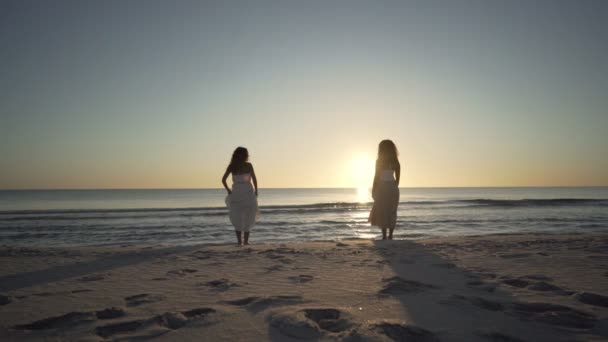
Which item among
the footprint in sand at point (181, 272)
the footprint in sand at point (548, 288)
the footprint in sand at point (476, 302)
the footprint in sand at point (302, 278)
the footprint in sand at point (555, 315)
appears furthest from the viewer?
the footprint in sand at point (181, 272)

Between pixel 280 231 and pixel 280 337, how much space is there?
1101cm

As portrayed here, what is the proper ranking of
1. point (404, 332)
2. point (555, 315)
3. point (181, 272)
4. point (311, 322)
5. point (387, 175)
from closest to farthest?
point (404, 332) < point (311, 322) < point (555, 315) < point (181, 272) < point (387, 175)

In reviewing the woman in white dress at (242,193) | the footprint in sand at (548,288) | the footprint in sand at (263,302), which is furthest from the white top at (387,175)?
the footprint in sand at (263,302)

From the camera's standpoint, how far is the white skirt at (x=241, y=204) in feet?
24.0

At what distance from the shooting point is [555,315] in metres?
2.33

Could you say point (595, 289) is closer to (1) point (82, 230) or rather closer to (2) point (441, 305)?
(2) point (441, 305)

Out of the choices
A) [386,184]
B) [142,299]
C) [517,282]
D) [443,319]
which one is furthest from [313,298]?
[386,184]

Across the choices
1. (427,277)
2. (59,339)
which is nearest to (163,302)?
(59,339)

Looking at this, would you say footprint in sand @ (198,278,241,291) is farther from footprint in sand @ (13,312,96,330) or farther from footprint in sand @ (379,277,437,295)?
footprint in sand @ (379,277,437,295)

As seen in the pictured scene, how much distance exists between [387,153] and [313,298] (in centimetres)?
498

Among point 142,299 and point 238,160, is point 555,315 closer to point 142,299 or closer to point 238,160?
point 142,299

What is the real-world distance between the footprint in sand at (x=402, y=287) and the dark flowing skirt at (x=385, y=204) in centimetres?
401

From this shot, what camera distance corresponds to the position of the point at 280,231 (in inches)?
508

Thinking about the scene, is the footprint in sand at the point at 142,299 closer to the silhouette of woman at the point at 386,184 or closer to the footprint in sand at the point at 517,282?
the footprint in sand at the point at 517,282
